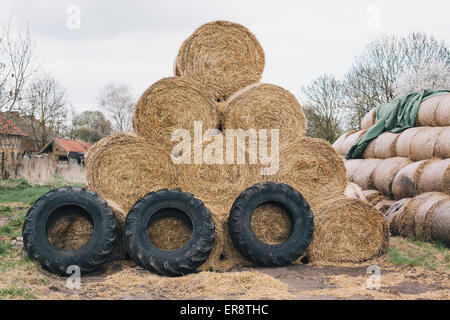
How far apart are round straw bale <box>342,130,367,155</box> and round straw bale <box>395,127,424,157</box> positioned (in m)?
2.13

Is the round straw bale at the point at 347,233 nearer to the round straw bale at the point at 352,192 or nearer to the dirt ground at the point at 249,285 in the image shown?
the round straw bale at the point at 352,192

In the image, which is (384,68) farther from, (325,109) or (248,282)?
(248,282)

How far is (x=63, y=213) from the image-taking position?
6.52 meters

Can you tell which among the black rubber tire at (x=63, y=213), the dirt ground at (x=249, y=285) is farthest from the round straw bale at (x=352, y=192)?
the black rubber tire at (x=63, y=213)

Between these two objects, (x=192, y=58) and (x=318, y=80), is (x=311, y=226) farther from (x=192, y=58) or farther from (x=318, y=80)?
(x=318, y=80)

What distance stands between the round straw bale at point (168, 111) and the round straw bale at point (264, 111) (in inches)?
13.2

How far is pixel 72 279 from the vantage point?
224 inches

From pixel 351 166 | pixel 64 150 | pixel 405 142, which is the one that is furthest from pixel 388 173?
pixel 64 150

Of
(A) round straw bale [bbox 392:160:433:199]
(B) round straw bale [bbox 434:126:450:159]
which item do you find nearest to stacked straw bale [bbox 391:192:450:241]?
(A) round straw bale [bbox 392:160:433:199]

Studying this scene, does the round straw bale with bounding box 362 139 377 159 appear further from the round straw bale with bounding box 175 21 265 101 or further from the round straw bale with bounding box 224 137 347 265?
the round straw bale with bounding box 175 21 265 101

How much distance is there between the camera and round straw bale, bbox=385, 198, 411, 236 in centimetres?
855

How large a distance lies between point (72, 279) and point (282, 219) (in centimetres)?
303
